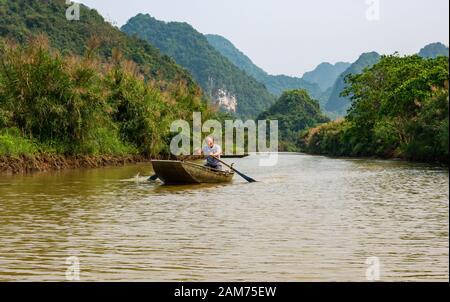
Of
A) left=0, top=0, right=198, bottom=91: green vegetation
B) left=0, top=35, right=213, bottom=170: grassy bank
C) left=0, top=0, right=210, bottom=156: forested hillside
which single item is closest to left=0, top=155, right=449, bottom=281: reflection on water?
left=0, top=35, right=213, bottom=170: grassy bank

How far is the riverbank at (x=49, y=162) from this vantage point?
2117cm

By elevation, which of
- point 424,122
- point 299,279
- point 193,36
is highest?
point 193,36

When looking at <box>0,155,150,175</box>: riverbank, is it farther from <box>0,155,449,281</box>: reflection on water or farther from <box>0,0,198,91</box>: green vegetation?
<box>0,0,198,91</box>: green vegetation

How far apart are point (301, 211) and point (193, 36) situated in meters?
165

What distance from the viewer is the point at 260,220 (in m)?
10.6

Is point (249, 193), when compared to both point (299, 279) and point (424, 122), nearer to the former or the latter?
point (299, 279)

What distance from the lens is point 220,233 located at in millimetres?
9148

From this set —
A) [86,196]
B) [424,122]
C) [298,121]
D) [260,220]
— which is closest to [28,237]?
[260,220]

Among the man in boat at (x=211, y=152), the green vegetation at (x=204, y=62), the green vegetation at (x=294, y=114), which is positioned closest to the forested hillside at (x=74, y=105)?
the man in boat at (x=211, y=152)

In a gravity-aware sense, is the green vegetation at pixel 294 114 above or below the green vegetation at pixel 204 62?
below

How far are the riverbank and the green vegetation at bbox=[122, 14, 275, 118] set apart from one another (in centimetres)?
12887

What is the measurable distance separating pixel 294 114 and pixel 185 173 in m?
104

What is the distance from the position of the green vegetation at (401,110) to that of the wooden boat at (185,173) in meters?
12.5

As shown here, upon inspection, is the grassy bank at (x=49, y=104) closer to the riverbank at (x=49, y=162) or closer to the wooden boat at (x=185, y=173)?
the riverbank at (x=49, y=162)
